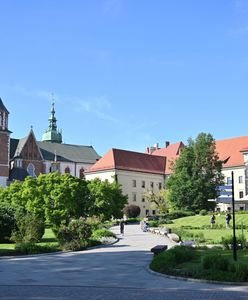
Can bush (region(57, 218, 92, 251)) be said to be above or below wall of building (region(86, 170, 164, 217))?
below

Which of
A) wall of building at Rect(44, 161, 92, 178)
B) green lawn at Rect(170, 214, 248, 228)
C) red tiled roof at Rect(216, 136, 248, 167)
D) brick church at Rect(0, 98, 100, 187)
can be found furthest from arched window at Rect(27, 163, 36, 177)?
green lawn at Rect(170, 214, 248, 228)

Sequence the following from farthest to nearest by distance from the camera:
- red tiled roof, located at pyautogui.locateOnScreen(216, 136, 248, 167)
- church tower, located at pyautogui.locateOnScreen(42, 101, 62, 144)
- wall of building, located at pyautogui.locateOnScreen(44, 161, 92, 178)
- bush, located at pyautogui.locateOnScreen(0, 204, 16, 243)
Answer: church tower, located at pyautogui.locateOnScreen(42, 101, 62, 144) → wall of building, located at pyautogui.locateOnScreen(44, 161, 92, 178) → red tiled roof, located at pyautogui.locateOnScreen(216, 136, 248, 167) → bush, located at pyautogui.locateOnScreen(0, 204, 16, 243)

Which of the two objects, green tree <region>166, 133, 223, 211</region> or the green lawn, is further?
green tree <region>166, 133, 223, 211</region>

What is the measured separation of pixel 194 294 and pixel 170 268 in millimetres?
3814

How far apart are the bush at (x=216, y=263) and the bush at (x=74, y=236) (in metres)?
12.0

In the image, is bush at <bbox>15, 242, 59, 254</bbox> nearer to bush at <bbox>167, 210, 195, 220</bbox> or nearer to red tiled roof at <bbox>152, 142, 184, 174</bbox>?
bush at <bbox>167, 210, 195, 220</bbox>

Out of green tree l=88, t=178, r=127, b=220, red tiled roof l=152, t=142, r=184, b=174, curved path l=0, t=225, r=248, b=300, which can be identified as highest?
red tiled roof l=152, t=142, r=184, b=174

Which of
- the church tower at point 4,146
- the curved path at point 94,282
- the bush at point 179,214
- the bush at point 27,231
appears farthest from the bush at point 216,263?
the church tower at point 4,146

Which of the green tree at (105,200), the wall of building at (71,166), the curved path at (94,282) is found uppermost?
the wall of building at (71,166)

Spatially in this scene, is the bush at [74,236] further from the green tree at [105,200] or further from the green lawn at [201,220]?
the green tree at [105,200]

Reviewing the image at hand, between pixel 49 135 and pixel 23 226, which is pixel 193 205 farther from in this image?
pixel 49 135

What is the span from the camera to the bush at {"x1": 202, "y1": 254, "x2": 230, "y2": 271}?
48.7ft

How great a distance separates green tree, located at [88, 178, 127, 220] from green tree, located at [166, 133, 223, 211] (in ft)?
36.3

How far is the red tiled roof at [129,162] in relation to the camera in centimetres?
8762
